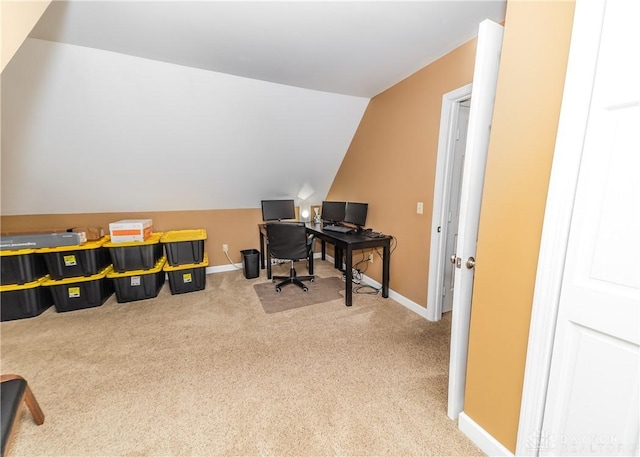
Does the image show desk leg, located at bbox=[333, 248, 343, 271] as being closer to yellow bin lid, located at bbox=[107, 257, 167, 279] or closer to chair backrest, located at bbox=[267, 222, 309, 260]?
chair backrest, located at bbox=[267, 222, 309, 260]

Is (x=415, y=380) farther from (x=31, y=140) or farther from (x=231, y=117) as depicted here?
(x=31, y=140)

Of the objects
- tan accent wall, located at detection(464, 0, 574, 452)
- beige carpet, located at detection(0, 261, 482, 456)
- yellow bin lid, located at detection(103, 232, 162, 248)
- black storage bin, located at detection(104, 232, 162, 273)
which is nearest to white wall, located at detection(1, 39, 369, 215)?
yellow bin lid, located at detection(103, 232, 162, 248)

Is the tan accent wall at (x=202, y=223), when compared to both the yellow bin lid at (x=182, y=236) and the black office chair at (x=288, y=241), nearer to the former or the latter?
the yellow bin lid at (x=182, y=236)

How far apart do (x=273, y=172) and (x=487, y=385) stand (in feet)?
10.5

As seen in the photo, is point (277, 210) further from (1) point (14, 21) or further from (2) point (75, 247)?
(1) point (14, 21)

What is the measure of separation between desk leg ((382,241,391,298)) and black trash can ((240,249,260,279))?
69.9 inches

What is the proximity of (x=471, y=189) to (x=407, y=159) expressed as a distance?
148cm

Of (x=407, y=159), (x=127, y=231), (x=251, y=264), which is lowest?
(x=251, y=264)

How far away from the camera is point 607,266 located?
86cm

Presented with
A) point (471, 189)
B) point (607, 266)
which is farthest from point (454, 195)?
point (607, 266)

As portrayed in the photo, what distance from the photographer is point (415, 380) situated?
1.76 m

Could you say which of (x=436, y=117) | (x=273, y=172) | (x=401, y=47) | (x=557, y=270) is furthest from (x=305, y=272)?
(x=557, y=270)

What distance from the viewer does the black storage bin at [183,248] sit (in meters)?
3.13

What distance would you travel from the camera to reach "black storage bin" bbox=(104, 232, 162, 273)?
289cm
